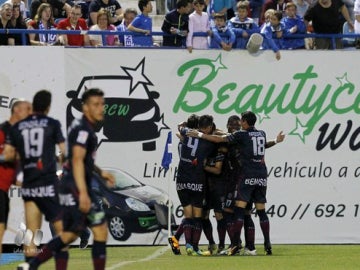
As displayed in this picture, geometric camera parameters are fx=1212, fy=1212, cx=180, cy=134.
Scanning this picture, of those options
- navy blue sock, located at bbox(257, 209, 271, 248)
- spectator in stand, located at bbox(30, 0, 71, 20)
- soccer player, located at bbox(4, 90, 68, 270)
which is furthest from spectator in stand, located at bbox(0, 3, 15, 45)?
soccer player, located at bbox(4, 90, 68, 270)

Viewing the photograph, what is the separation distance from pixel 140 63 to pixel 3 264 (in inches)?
227

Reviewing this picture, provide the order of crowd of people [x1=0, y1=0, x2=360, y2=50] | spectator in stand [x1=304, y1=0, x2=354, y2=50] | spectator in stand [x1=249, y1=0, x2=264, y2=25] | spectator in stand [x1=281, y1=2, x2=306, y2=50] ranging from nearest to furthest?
1. crowd of people [x1=0, y1=0, x2=360, y2=50]
2. spectator in stand [x1=281, y1=2, x2=306, y2=50]
3. spectator in stand [x1=304, y1=0, x2=354, y2=50]
4. spectator in stand [x1=249, y1=0, x2=264, y2=25]

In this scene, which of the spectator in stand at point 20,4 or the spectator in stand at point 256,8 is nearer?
the spectator in stand at point 20,4

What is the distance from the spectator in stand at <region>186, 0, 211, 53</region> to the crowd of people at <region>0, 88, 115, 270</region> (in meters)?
7.70

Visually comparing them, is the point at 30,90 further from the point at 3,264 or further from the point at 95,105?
the point at 95,105

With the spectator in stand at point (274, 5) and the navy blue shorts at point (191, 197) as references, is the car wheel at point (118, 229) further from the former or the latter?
the spectator in stand at point (274, 5)

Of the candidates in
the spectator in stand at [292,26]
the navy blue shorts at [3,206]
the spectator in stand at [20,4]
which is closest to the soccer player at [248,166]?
the spectator in stand at [292,26]

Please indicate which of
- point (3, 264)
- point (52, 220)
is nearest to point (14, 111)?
point (52, 220)

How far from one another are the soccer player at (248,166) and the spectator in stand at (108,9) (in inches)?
206

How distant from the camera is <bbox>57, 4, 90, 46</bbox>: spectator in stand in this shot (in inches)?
867

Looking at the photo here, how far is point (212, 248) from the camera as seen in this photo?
19469 mm

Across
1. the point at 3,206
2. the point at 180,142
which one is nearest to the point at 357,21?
the point at 180,142

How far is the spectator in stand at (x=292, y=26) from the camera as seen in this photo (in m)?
22.3

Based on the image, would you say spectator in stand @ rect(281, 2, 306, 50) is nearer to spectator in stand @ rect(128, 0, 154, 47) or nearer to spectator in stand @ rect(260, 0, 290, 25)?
spectator in stand @ rect(260, 0, 290, 25)
